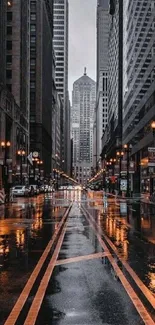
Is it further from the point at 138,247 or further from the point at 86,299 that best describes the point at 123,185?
the point at 86,299

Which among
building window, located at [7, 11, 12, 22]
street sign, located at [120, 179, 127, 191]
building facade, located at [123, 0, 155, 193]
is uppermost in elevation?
building window, located at [7, 11, 12, 22]

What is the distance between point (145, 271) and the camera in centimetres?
1080

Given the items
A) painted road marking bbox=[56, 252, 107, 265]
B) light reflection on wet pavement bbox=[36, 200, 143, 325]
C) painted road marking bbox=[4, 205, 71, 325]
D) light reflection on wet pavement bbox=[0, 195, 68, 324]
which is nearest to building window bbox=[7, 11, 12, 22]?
light reflection on wet pavement bbox=[0, 195, 68, 324]

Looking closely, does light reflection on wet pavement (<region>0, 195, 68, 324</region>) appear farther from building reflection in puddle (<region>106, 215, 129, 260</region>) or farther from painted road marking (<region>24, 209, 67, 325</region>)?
building reflection in puddle (<region>106, 215, 129, 260</region>)

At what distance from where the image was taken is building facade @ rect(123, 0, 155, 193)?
75.7m

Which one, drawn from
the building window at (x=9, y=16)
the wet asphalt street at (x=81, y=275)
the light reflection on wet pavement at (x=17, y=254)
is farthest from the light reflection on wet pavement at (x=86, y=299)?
the building window at (x=9, y=16)

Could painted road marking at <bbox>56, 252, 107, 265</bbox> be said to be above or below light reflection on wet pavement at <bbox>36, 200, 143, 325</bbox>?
above

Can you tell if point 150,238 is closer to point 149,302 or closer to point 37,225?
point 37,225

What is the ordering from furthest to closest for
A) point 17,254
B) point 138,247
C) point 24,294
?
A: point 138,247, point 17,254, point 24,294

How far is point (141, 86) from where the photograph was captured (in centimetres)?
8806

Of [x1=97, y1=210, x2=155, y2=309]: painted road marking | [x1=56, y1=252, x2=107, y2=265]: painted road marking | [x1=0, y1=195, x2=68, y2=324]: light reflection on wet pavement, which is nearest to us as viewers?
[x1=97, y1=210, x2=155, y2=309]: painted road marking

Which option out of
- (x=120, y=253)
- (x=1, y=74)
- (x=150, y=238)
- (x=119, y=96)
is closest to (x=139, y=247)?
(x=120, y=253)

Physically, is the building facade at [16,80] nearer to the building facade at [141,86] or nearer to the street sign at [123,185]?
the street sign at [123,185]

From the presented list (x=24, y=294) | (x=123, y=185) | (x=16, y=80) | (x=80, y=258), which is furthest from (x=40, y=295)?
(x=16, y=80)
